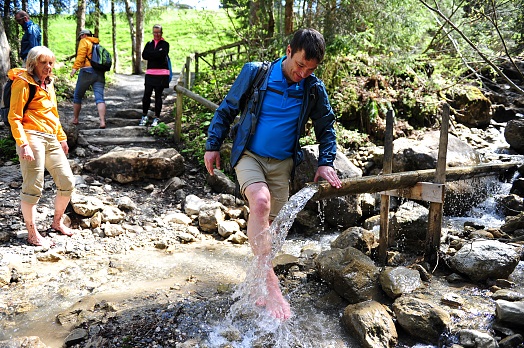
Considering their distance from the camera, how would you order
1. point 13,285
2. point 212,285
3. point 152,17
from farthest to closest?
point 152,17 < point 212,285 < point 13,285

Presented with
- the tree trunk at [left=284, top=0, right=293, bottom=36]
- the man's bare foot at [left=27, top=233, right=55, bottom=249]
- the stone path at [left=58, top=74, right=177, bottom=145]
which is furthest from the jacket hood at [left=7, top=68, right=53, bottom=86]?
the tree trunk at [left=284, top=0, right=293, bottom=36]

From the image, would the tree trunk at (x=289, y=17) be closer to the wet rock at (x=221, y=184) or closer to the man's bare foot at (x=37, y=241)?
the wet rock at (x=221, y=184)

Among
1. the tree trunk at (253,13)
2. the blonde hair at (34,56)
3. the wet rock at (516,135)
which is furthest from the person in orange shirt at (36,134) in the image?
the wet rock at (516,135)

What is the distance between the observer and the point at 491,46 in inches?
324

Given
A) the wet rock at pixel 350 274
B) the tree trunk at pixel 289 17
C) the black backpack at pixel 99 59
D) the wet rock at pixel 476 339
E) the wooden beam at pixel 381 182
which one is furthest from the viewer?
the tree trunk at pixel 289 17

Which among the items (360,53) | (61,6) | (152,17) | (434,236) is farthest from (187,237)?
(152,17)

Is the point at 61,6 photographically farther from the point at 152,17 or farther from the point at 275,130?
the point at 275,130

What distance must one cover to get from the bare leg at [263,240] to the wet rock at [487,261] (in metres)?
2.31

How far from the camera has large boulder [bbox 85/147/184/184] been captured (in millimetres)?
6891

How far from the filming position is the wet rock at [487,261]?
4.53 m

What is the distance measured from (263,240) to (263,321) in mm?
746

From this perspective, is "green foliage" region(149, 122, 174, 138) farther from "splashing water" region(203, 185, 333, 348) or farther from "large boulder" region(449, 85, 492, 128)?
"large boulder" region(449, 85, 492, 128)

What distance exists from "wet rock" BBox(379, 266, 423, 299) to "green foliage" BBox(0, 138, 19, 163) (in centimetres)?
598

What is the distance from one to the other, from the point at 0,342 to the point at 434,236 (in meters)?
4.55
